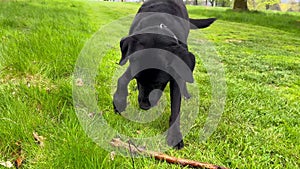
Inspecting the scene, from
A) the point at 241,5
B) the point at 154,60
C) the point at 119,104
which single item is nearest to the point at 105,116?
the point at 119,104

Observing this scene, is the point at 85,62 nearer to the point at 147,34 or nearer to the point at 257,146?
the point at 147,34

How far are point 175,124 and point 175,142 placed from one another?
14cm

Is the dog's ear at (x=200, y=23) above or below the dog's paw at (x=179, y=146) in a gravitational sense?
above

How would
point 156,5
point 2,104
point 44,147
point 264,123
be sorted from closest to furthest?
point 44,147 < point 2,104 < point 264,123 < point 156,5

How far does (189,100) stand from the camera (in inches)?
120

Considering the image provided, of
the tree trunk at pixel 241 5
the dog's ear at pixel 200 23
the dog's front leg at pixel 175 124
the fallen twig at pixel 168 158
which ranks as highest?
the dog's ear at pixel 200 23

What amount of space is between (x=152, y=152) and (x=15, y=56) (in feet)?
6.55

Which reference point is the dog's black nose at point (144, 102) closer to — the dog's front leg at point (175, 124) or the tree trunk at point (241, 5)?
the dog's front leg at point (175, 124)

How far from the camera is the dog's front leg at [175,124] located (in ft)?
6.99

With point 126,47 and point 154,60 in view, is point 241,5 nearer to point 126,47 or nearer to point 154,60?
point 126,47

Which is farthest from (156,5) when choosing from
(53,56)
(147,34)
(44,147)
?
(44,147)

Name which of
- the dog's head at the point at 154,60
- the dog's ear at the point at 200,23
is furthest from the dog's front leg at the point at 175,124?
the dog's ear at the point at 200,23

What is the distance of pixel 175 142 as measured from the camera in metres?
2.13

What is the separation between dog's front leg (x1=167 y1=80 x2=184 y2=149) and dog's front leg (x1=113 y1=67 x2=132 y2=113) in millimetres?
391
